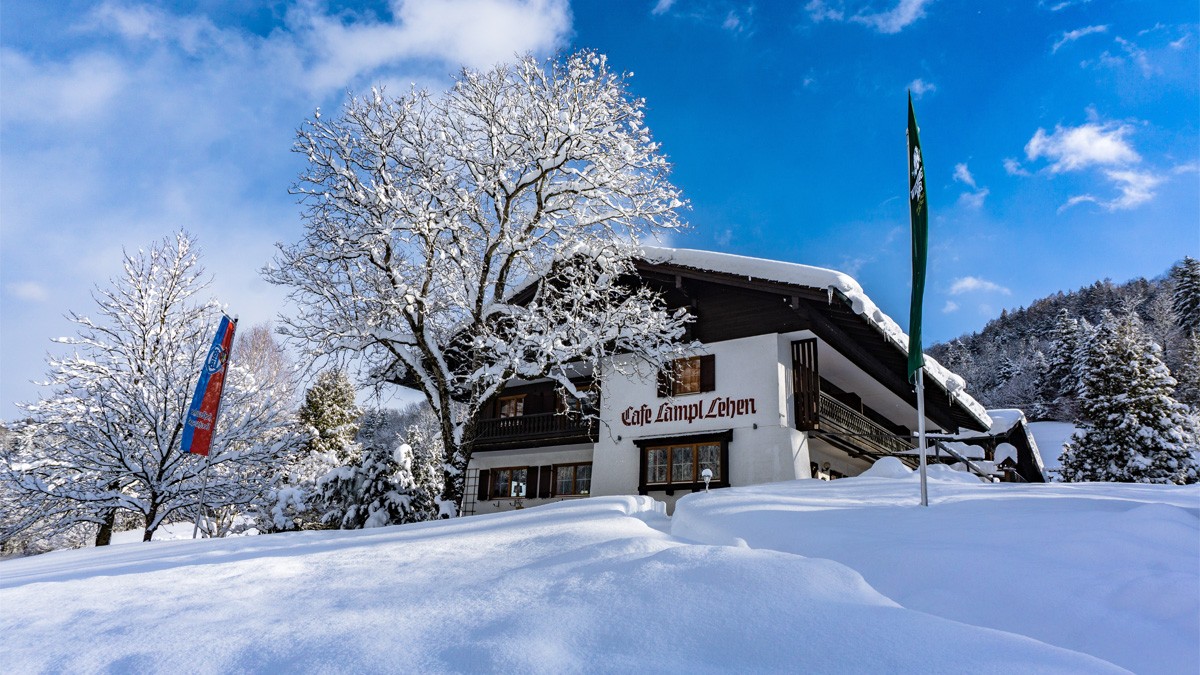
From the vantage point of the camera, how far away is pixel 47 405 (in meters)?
16.7

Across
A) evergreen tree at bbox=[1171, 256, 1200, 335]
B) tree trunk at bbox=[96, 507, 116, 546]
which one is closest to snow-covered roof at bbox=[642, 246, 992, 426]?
tree trunk at bbox=[96, 507, 116, 546]

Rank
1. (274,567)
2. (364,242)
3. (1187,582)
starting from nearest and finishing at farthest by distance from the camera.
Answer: (1187,582) < (274,567) < (364,242)

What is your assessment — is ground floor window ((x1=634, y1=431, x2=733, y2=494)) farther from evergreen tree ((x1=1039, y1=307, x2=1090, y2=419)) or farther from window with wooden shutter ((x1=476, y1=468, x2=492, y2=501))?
evergreen tree ((x1=1039, y1=307, x2=1090, y2=419))

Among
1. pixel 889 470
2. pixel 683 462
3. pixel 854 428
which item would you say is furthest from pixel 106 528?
pixel 854 428

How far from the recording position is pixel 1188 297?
58.6m

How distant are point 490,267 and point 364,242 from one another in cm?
322

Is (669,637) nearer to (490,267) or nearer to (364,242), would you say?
(364,242)

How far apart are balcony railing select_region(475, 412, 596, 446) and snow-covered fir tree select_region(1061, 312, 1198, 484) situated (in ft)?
72.2

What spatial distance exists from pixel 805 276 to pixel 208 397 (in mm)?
13797

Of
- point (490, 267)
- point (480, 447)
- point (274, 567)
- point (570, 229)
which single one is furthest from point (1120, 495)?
point (480, 447)

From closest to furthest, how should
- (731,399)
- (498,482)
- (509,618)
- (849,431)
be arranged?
(509,618)
(731,399)
(849,431)
(498,482)

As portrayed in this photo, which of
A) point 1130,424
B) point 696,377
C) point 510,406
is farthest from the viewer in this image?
point 1130,424

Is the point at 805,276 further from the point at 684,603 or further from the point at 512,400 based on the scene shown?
the point at 684,603

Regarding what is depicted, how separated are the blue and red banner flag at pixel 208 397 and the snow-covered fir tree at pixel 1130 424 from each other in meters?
31.4
